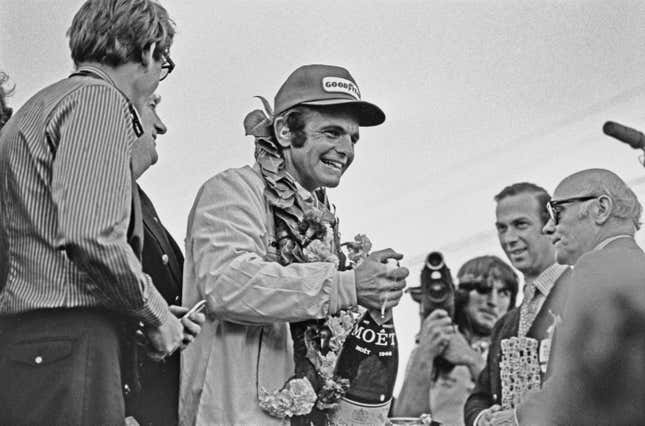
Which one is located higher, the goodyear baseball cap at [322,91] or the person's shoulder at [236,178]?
the goodyear baseball cap at [322,91]

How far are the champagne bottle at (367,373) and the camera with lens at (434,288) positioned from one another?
4.83ft

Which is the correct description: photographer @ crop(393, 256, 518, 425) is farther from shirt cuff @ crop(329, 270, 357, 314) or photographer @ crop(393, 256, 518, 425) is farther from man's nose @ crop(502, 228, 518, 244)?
shirt cuff @ crop(329, 270, 357, 314)

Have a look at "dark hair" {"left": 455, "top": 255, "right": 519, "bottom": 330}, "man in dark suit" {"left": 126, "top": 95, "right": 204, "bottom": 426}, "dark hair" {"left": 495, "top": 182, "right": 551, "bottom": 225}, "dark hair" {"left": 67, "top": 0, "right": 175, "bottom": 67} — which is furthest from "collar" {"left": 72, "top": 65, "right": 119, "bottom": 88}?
"dark hair" {"left": 455, "top": 255, "right": 519, "bottom": 330}

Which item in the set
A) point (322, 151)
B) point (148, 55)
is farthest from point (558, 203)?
point (148, 55)

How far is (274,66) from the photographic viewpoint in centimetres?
399

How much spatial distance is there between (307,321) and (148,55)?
0.76 metres

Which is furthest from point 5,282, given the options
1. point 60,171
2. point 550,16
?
point 550,16

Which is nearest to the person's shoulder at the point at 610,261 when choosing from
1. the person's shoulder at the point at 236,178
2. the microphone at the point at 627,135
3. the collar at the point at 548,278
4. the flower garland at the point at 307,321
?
the flower garland at the point at 307,321

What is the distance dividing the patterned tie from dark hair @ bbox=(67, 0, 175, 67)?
1792 mm

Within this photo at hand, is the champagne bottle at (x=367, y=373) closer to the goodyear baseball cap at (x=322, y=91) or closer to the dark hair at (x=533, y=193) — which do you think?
the goodyear baseball cap at (x=322, y=91)

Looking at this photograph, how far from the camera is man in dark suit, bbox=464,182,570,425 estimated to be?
3490mm

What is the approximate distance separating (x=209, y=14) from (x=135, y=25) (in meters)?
1.70

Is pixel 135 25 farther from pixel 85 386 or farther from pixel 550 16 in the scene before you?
pixel 550 16

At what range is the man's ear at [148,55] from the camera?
2.29 m
